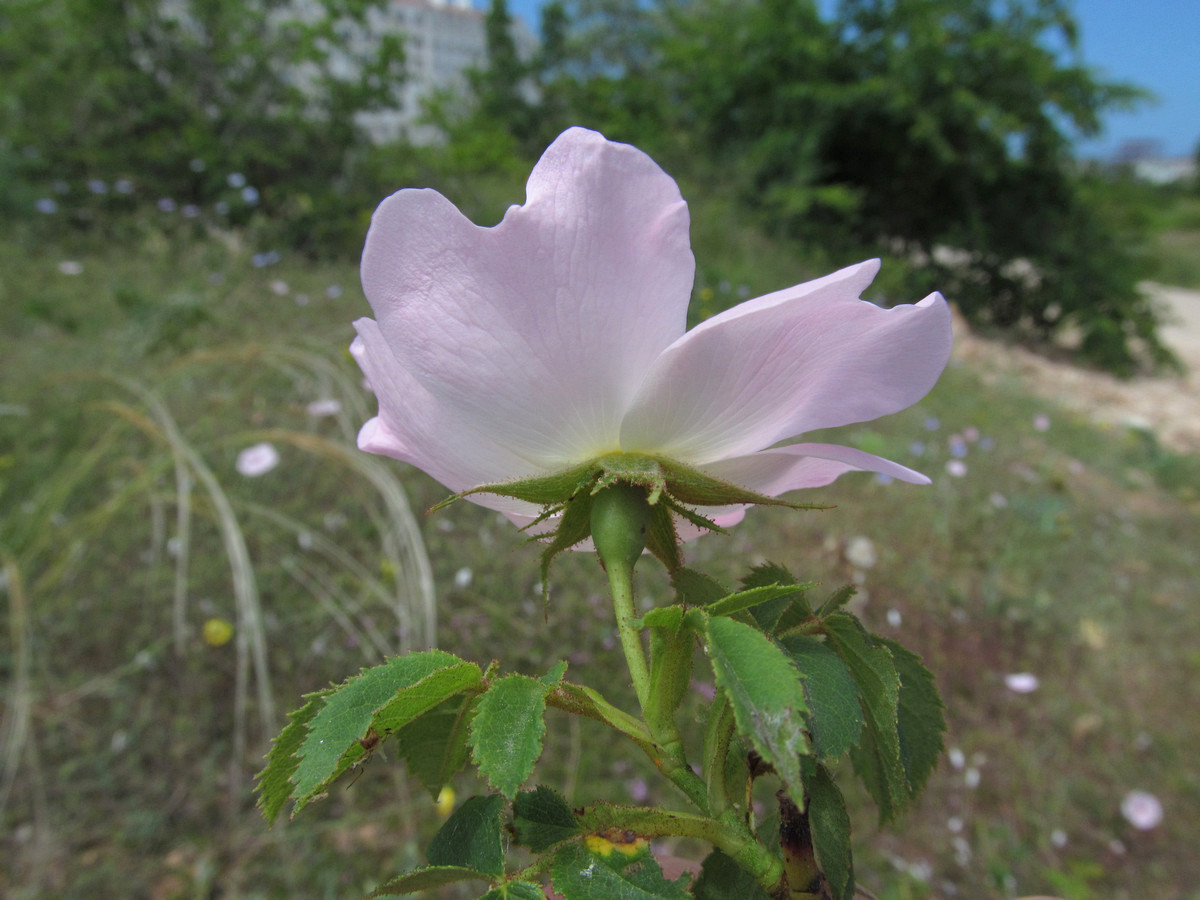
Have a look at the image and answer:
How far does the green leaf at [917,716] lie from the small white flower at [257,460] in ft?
5.02

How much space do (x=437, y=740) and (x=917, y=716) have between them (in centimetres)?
16

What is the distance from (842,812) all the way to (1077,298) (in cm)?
719

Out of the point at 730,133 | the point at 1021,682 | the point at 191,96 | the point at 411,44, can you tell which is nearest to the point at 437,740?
the point at 1021,682

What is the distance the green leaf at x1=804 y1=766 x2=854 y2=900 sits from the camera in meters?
0.21

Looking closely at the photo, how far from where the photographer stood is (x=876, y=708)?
21 cm

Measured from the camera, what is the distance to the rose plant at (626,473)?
0.19m

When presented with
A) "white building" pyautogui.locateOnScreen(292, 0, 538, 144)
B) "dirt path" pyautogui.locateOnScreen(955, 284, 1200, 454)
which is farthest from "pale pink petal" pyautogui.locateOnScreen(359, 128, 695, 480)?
"white building" pyautogui.locateOnScreen(292, 0, 538, 144)

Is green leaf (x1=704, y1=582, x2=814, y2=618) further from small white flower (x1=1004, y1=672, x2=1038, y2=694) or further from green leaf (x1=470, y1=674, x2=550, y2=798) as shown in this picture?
small white flower (x1=1004, y1=672, x2=1038, y2=694)

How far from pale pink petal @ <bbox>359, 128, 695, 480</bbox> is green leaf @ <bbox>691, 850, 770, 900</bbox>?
0.45ft

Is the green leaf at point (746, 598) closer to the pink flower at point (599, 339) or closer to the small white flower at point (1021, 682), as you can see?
the pink flower at point (599, 339)

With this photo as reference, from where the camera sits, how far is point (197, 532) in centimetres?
158

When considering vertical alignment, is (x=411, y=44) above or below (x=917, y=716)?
below

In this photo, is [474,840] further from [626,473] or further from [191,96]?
[191,96]

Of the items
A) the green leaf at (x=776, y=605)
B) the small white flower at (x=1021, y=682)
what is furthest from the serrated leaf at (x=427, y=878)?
the small white flower at (x=1021, y=682)
